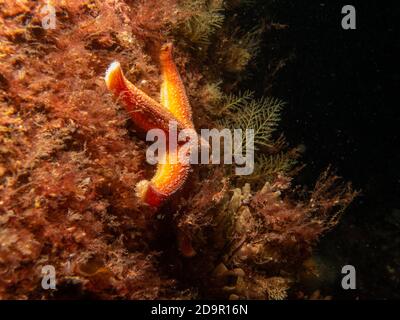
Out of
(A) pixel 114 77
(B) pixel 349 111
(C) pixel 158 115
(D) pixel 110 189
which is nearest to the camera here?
(A) pixel 114 77

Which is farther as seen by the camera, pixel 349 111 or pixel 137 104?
pixel 349 111

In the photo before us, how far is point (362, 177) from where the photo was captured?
327 inches

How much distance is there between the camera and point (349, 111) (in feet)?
25.3

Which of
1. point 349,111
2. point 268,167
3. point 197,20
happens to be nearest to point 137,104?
point 197,20

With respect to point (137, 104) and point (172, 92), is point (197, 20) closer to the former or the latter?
point (172, 92)

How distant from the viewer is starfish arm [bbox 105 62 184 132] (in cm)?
328

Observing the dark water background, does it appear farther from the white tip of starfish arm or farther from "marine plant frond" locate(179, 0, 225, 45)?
the white tip of starfish arm

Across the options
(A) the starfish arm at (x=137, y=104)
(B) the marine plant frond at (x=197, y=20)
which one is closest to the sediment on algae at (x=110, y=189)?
(B) the marine plant frond at (x=197, y=20)

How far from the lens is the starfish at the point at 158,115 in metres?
3.29

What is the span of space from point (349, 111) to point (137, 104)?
6.15m

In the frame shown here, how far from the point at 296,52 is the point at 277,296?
16.9ft

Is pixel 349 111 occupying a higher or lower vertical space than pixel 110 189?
higher

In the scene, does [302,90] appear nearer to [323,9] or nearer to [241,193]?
[323,9]


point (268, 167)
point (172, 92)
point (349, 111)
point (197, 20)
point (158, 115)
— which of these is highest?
point (349, 111)
